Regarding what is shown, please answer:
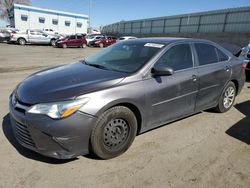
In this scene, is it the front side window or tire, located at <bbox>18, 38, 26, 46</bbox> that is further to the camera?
the front side window

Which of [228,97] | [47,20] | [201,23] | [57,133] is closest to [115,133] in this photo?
[57,133]

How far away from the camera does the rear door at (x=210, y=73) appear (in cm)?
439

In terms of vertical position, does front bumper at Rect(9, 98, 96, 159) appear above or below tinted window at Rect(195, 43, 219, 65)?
below

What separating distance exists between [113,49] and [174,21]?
109ft

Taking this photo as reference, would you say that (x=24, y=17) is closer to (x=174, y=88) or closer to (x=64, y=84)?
(x=64, y=84)

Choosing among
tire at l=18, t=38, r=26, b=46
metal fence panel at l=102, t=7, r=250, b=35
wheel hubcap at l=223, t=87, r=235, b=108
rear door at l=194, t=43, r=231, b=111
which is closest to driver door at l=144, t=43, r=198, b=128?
rear door at l=194, t=43, r=231, b=111

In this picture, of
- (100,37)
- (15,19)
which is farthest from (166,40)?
(15,19)

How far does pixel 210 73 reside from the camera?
14.8 ft

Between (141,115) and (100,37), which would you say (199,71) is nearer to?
(141,115)

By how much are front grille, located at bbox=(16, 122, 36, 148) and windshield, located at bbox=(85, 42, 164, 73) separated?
1.54 metres

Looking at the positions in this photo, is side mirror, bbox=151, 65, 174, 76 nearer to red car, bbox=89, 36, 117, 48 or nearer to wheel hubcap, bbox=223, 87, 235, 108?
wheel hubcap, bbox=223, 87, 235, 108

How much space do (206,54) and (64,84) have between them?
2923 millimetres

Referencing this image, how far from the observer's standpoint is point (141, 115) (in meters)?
3.46

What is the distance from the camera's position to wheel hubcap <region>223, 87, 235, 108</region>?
5.21 metres
